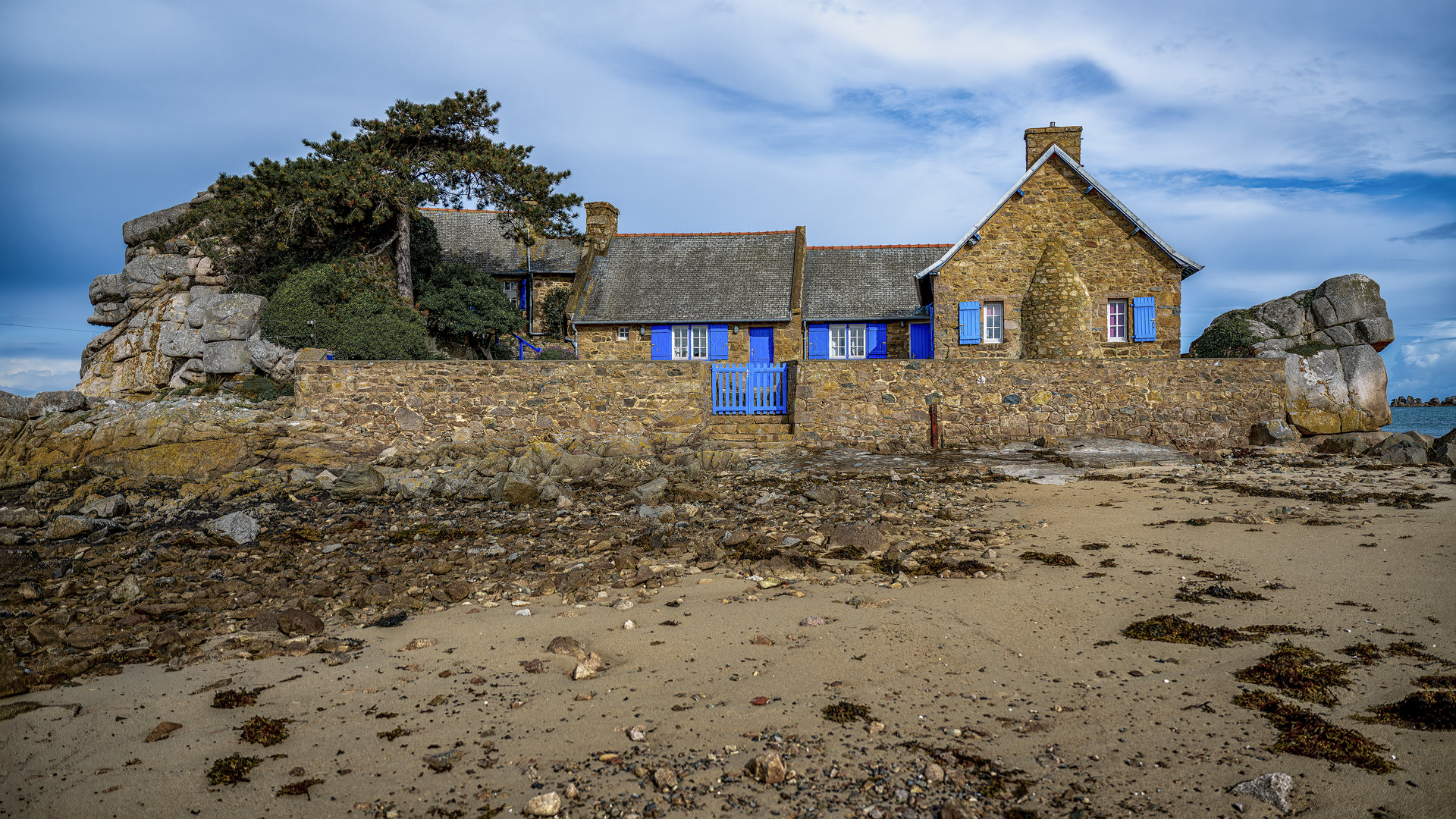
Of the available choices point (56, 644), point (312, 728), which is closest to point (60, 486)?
point (56, 644)

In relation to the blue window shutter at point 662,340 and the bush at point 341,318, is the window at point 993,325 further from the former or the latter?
the bush at point 341,318

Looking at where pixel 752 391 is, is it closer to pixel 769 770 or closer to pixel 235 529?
pixel 235 529

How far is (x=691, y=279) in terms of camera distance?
89.2 feet

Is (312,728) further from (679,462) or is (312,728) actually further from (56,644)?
(679,462)

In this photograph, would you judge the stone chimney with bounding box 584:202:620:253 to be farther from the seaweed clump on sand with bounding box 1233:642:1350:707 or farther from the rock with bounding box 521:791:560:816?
the rock with bounding box 521:791:560:816

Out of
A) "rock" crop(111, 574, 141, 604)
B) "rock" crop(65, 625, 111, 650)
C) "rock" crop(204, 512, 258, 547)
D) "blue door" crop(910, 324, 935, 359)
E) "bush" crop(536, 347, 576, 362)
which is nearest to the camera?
"rock" crop(65, 625, 111, 650)

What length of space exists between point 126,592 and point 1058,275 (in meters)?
21.8

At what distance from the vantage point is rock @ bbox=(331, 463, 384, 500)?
463 inches

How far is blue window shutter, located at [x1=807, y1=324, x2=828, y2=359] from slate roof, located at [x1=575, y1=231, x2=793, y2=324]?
1.29m

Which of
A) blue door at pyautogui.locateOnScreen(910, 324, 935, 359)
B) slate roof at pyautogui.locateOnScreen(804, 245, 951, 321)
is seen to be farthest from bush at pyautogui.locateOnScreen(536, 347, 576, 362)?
blue door at pyautogui.locateOnScreen(910, 324, 935, 359)

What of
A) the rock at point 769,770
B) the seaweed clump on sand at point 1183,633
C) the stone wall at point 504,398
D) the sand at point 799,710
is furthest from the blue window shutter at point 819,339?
the rock at point 769,770

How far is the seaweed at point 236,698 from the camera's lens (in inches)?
175

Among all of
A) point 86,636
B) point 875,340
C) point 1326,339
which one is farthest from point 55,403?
point 1326,339

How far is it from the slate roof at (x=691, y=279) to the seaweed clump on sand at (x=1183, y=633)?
68.7 feet
